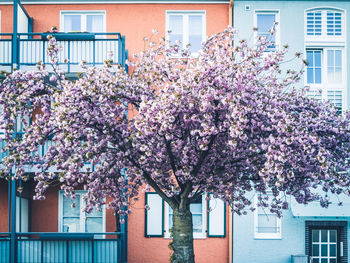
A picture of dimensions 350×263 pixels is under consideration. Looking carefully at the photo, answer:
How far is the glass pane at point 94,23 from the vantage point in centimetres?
1600

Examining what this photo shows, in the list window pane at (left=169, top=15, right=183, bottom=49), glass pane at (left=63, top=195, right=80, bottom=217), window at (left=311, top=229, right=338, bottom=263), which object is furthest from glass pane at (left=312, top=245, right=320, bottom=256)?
window pane at (left=169, top=15, right=183, bottom=49)

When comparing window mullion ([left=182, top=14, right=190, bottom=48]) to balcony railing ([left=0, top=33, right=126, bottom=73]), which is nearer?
balcony railing ([left=0, top=33, right=126, bottom=73])

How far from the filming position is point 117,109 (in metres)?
9.71

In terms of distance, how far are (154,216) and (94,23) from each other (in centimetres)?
649

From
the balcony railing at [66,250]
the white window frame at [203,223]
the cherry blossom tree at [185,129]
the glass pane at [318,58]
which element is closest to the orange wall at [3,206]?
the balcony railing at [66,250]

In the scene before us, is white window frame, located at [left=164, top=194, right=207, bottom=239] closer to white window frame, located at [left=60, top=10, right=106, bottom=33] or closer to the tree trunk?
the tree trunk

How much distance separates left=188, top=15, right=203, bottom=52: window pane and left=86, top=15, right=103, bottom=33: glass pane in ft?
9.49

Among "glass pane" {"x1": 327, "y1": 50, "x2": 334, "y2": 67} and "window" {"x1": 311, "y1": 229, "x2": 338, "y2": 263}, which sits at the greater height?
"glass pane" {"x1": 327, "y1": 50, "x2": 334, "y2": 67}

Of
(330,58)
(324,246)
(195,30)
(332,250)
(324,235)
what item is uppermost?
(195,30)

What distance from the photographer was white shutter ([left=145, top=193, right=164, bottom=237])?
49.4 ft

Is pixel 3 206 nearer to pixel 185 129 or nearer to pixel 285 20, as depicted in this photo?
pixel 185 129

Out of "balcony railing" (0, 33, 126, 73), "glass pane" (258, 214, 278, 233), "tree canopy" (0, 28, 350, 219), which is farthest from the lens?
"glass pane" (258, 214, 278, 233)

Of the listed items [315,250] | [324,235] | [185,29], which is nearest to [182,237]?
[315,250]

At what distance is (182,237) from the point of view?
389 inches
